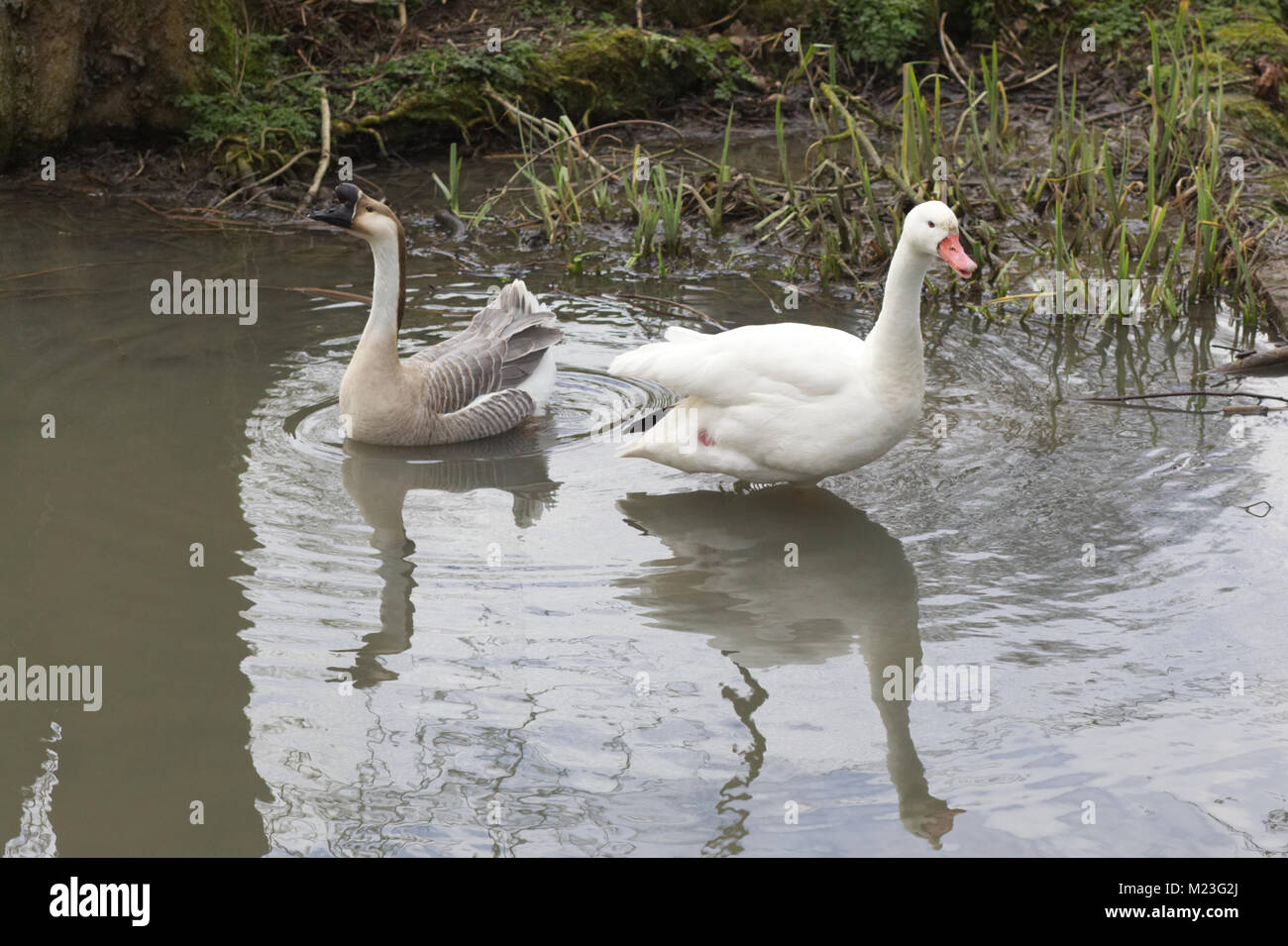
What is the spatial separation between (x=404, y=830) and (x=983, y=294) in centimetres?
610

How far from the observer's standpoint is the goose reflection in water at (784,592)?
170 inches

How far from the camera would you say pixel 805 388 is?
561 centimetres

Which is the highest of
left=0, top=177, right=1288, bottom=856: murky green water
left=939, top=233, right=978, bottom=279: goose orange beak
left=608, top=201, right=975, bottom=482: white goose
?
left=939, top=233, right=978, bottom=279: goose orange beak

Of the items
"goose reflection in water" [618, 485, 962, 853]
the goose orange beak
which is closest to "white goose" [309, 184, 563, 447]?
"goose reflection in water" [618, 485, 962, 853]

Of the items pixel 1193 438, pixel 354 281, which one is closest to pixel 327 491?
pixel 354 281

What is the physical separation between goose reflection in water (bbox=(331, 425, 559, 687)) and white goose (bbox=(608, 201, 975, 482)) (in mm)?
643

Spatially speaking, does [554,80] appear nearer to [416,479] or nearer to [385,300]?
[385,300]

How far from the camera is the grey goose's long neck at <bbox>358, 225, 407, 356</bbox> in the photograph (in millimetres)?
6496

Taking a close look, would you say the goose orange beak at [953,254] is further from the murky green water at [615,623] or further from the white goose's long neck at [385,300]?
the white goose's long neck at [385,300]

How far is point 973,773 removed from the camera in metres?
4.11

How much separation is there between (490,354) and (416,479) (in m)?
0.94

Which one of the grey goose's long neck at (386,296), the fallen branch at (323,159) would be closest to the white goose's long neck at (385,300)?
the grey goose's long neck at (386,296)

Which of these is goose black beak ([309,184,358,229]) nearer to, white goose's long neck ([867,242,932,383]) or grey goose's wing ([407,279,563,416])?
grey goose's wing ([407,279,563,416])

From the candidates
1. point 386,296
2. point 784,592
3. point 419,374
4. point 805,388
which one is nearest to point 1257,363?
point 805,388
